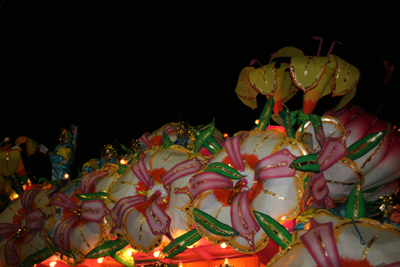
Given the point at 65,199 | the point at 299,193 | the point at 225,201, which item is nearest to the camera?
the point at 299,193

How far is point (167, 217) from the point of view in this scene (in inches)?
72.7

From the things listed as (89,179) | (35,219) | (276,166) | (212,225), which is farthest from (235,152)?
(35,219)

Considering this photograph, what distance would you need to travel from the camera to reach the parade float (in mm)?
1397

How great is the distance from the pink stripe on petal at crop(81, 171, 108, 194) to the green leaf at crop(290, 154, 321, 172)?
4.71 feet

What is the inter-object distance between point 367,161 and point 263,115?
565 millimetres

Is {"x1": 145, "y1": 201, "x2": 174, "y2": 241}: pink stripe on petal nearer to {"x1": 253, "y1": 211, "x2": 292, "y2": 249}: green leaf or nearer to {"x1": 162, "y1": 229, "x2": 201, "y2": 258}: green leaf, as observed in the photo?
{"x1": 162, "y1": 229, "x2": 201, "y2": 258}: green leaf

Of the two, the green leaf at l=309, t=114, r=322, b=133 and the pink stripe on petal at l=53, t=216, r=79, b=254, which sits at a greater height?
the green leaf at l=309, t=114, r=322, b=133

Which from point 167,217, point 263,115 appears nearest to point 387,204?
point 263,115

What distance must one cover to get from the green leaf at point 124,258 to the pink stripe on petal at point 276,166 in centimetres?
117

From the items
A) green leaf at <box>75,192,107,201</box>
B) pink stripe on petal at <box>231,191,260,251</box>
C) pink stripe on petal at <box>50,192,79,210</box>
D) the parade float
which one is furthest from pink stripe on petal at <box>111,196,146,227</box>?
pink stripe on petal at <box>231,191,260,251</box>

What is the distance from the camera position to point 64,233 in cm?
Answer: 230

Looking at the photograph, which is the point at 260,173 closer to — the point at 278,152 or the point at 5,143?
the point at 278,152

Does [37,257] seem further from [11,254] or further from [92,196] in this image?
[92,196]

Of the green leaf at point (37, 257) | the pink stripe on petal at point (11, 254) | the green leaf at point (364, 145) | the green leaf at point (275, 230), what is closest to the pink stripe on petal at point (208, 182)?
the green leaf at point (275, 230)
